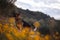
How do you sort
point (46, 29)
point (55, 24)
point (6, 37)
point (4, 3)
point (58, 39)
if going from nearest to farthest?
point (6, 37) < point (58, 39) < point (55, 24) < point (46, 29) < point (4, 3)

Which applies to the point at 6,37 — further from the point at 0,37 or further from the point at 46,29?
the point at 46,29

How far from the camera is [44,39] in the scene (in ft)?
25.4

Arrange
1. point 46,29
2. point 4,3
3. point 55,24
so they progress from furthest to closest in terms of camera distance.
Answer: point 4,3 < point 46,29 < point 55,24

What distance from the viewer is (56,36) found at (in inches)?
332

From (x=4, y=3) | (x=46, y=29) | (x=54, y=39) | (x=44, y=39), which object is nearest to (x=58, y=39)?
(x=54, y=39)

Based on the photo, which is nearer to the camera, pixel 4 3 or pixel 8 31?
pixel 8 31

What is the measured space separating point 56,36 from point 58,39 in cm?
17

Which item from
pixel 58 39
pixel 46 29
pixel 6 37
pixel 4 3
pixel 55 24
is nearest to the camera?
pixel 6 37

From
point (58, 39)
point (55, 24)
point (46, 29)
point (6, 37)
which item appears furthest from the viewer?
point (46, 29)

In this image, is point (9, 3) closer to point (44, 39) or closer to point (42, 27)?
point (42, 27)

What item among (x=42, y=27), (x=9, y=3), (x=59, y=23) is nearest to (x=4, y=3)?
(x=9, y=3)

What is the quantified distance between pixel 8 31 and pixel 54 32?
5.66 feet

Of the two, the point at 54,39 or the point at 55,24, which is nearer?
the point at 54,39

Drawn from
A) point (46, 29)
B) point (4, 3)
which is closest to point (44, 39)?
point (46, 29)
